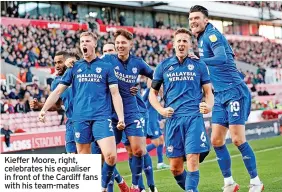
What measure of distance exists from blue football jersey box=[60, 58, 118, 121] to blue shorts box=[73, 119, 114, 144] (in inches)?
2.4

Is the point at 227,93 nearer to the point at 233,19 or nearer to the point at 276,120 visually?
the point at 276,120

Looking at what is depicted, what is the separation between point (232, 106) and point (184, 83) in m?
1.08

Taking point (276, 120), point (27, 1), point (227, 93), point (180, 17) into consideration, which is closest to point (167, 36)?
point (180, 17)

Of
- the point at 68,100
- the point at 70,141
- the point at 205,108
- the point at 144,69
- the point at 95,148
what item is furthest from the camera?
the point at 70,141

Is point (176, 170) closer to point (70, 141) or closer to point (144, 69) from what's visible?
point (144, 69)

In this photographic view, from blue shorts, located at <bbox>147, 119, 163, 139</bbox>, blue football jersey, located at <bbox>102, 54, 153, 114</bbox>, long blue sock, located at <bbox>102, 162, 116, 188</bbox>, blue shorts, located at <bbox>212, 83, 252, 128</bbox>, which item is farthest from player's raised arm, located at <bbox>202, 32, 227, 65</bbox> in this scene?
blue shorts, located at <bbox>147, 119, 163, 139</bbox>

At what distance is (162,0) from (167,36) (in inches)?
84.3

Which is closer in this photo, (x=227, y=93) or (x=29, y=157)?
(x=29, y=157)

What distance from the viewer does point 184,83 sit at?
675 cm

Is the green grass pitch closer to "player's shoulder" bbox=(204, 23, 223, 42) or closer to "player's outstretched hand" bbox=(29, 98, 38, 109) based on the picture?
"player's shoulder" bbox=(204, 23, 223, 42)

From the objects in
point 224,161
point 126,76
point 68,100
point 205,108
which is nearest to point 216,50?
point 205,108

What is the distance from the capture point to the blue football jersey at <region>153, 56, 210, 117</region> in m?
6.72

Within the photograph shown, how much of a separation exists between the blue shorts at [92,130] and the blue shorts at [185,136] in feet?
2.65

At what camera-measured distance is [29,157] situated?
19.3 feet
